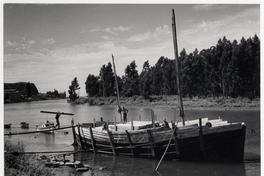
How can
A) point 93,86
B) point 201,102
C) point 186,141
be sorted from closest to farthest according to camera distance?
1. point 186,141
2. point 201,102
3. point 93,86

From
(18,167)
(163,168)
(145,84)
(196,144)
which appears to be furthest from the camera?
(145,84)

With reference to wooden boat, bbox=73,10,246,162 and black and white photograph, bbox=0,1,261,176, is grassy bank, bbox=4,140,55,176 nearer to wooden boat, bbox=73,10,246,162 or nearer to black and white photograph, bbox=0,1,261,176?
black and white photograph, bbox=0,1,261,176

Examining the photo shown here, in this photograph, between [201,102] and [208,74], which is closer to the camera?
[201,102]

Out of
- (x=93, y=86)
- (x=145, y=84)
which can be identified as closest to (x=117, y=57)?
(x=145, y=84)

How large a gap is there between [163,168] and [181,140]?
207cm

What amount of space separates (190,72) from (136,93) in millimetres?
32850

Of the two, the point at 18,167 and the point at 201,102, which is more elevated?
the point at 201,102

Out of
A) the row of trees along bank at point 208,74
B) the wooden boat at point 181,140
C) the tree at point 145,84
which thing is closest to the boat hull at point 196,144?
the wooden boat at point 181,140

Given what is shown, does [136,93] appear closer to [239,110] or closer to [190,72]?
[190,72]

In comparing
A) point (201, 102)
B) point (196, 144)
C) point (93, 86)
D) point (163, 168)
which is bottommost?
point (163, 168)

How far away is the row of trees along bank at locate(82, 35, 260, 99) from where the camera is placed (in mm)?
56062

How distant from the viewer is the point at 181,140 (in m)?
21.8

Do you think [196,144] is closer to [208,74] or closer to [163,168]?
[163,168]

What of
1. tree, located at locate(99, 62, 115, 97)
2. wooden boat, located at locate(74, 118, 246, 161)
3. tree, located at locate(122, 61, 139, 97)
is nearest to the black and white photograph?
wooden boat, located at locate(74, 118, 246, 161)
